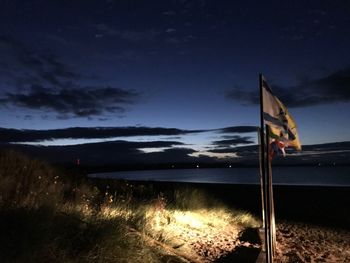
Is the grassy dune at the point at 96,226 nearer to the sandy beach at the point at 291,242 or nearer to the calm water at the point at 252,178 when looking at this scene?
the sandy beach at the point at 291,242

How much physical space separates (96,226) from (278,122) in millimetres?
3925

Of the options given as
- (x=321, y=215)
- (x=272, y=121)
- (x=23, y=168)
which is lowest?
(x=321, y=215)

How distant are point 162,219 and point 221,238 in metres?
1.58

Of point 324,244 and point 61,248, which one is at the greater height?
point 61,248

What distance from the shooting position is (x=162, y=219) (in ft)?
38.0

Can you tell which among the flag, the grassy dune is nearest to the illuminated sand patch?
the grassy dune

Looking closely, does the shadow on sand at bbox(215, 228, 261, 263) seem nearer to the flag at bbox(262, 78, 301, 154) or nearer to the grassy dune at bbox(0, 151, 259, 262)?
the grassy dune at bbox(0, 151, 259, 262)

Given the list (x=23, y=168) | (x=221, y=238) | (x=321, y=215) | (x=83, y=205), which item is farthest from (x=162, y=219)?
(x=321, y=215)

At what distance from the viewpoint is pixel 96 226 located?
302 inches

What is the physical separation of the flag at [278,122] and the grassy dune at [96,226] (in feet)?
8.88

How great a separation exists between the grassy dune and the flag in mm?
2708

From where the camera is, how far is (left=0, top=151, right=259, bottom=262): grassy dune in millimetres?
6339

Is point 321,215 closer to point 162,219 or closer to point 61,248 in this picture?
point 162,219

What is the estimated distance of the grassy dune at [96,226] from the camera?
634 centimetres
